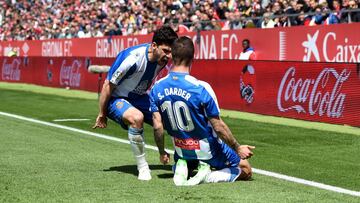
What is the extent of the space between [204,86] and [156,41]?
897mm

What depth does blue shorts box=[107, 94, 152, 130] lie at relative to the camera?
28.7ft

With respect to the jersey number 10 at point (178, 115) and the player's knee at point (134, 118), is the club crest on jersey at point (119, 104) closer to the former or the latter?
the player's knee at point (134, 118)

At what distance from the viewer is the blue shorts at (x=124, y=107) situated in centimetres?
873

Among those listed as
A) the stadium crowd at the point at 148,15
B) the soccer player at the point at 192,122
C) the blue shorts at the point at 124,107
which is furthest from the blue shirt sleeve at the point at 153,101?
the stadium crowd at the point at 148,15

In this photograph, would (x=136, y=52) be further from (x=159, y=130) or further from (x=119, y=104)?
(x=159, y=130)

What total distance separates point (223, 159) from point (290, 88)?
945cm

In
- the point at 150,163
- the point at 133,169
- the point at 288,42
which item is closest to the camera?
the point at 133,169

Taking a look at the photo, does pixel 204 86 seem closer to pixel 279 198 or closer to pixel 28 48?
pixel 279 198

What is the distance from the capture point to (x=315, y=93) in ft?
53.8

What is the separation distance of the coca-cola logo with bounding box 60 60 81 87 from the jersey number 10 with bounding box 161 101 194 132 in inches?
847

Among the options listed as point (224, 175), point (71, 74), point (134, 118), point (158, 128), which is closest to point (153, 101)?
point (158, 128)

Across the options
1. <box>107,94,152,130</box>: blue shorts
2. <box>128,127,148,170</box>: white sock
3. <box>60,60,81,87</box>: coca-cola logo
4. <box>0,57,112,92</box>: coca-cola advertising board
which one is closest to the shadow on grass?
<box>128,127,148,170</box>: white sock

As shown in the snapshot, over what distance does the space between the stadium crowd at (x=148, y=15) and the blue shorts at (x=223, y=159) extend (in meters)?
12.7

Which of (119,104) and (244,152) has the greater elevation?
(119,104)
